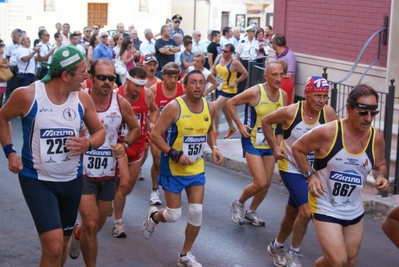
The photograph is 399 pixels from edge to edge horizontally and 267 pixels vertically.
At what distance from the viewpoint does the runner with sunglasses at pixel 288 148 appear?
7500 mm

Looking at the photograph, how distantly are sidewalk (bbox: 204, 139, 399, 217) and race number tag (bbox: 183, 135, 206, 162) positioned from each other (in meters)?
3.44

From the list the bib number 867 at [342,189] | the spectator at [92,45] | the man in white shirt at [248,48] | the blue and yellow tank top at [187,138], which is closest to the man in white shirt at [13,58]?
the spectator at [92,45]

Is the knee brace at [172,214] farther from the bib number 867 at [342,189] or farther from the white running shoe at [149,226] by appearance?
the bib number 867 at [342,189]

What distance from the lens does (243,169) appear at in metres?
13.0

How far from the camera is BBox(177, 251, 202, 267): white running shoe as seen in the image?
24.4ft

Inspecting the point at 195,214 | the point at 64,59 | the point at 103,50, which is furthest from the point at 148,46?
the point at 64,59

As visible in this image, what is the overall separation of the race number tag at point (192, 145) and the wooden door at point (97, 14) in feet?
131

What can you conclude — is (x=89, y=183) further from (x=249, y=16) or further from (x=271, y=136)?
(x=249, y=16)

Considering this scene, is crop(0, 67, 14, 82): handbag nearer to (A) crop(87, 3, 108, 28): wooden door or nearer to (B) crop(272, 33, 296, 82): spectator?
(B) crop(272, 33, 296, 82): spectator

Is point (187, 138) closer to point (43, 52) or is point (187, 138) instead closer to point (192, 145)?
point (192, 145)

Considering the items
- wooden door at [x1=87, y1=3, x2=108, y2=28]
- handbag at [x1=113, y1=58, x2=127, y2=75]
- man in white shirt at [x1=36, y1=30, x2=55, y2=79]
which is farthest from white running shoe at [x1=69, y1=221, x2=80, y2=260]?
wooden door at [x1=87, y1=3, x2=108, y2=28]

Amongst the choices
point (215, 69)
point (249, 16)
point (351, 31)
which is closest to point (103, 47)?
point (215, 69)

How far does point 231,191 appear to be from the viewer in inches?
449

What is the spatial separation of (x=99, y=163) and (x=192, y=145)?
1.03 metres
